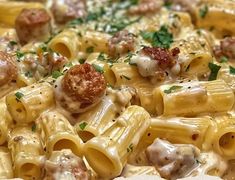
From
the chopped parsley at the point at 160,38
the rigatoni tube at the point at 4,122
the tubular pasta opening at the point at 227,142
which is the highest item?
the chopped parsley at the point at 160,38

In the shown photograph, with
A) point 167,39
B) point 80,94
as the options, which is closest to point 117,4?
point 167,39

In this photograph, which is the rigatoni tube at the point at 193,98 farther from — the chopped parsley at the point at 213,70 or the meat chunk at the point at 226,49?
the meat chunk at the point at 226,49

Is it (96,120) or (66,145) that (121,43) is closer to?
(96,120)

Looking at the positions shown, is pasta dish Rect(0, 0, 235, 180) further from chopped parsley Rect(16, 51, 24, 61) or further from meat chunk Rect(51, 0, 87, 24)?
meat chunk Rect(51, 0, 87, 24)

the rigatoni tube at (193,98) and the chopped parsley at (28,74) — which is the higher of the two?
the chopped parsley at (28,74)

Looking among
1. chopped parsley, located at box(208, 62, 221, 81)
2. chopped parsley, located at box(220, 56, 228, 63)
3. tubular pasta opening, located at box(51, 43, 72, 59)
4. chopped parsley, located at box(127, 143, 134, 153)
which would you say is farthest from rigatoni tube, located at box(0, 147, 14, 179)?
chopped parsley, located at box(220, 56, 228, 63)

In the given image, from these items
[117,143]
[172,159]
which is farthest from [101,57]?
[172,159]

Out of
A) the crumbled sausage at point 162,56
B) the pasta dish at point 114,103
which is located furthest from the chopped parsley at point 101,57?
the crumbled sausage at point 162,56
